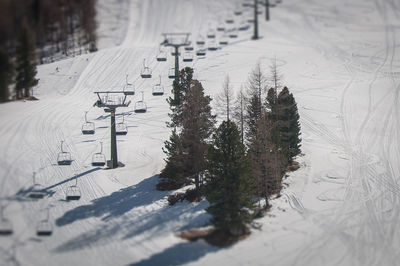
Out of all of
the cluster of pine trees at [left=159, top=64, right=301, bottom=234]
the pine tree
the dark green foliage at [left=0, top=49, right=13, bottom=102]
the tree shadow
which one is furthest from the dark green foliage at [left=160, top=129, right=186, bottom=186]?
the dark green foliage at [left=0, top=49, right=13, bottom=102]

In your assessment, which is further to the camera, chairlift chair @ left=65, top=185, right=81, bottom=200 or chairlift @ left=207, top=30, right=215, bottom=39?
chairlift @ left=207, top=30, right=215, bottom=39

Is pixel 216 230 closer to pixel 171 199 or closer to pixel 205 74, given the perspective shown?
pixel 171 199

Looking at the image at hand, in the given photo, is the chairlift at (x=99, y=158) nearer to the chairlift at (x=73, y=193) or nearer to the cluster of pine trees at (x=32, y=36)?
the chairlift at (x=73, y=193)

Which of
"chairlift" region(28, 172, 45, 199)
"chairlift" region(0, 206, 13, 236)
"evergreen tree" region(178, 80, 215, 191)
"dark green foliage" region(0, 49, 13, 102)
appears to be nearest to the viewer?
"dark green foliage" region(0, 49, 13, 102)

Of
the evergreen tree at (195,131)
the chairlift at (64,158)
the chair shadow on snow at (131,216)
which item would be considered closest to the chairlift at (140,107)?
the chairlift at (64,158)

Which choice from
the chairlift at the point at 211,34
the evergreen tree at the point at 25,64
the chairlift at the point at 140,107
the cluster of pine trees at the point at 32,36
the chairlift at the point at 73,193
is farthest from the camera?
the chairlift at the point at 211,34

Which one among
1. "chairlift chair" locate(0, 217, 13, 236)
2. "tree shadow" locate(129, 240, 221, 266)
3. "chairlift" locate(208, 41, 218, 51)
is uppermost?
"chairlift" locate(208, 41, 218, 51)

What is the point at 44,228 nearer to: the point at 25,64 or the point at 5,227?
the point at 5,227

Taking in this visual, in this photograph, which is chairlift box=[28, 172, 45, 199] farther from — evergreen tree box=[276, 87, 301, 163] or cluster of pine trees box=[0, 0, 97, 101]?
evergreen tree box=[276, 87, 301, 163]
